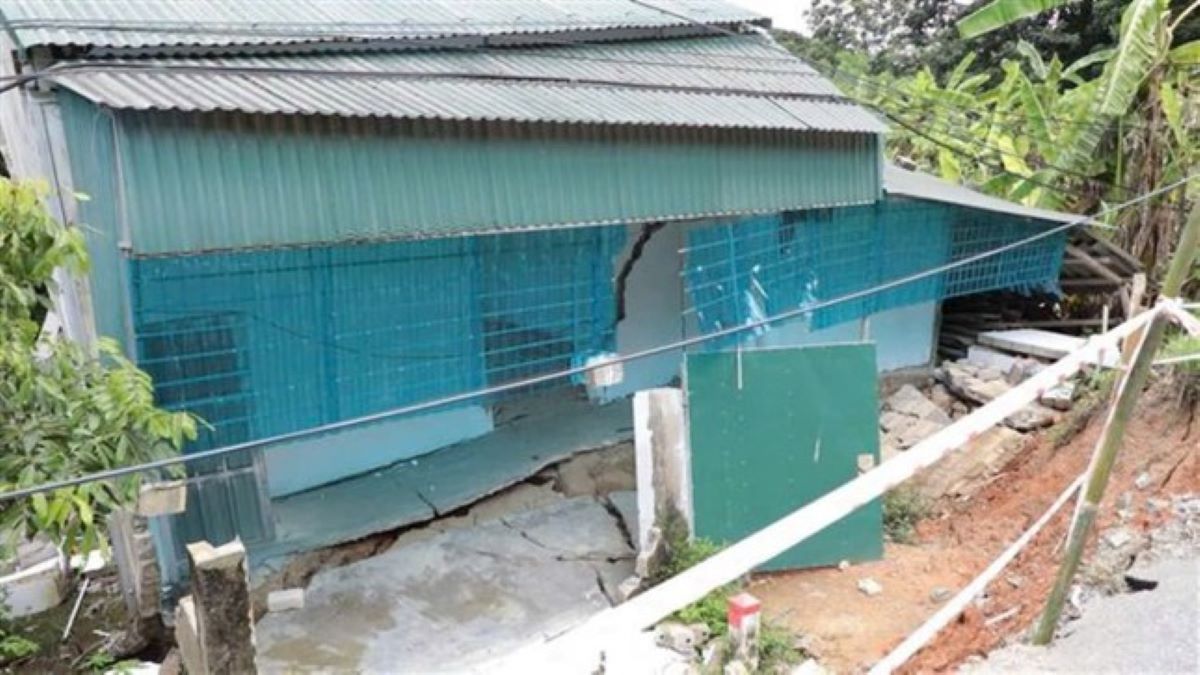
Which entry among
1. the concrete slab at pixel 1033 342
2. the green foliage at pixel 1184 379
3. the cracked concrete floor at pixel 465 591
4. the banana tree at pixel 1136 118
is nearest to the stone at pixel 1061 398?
the concrete slab at pixel 1033 342

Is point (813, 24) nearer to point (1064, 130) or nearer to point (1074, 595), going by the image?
point (1064, 130)

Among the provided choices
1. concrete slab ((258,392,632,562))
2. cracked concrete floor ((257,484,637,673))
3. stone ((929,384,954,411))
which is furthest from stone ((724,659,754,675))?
stone ((929,384,954,411))

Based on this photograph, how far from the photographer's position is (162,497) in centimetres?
460

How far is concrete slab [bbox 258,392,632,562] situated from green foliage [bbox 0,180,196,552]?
2.84 metres

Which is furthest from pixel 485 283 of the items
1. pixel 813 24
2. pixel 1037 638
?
pixel 813 24

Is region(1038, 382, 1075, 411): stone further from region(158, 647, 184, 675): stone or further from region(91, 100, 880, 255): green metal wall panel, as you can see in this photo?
region(158, 647, 184, 675): stone

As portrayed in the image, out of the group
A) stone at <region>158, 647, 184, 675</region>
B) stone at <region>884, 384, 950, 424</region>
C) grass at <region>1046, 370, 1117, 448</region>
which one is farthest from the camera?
stone at <region>884, 384, 950, 424</region>

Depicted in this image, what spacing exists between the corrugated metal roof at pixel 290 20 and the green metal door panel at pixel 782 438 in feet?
10.2

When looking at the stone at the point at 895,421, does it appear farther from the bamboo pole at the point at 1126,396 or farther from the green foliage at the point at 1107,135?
the bamboo pole at the point at 1126,396

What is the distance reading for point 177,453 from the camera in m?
4.42

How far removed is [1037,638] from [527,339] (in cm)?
380

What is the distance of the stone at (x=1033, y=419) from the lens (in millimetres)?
9070

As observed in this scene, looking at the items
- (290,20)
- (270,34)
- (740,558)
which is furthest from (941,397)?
(740,558)

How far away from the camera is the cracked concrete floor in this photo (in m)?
5.54
